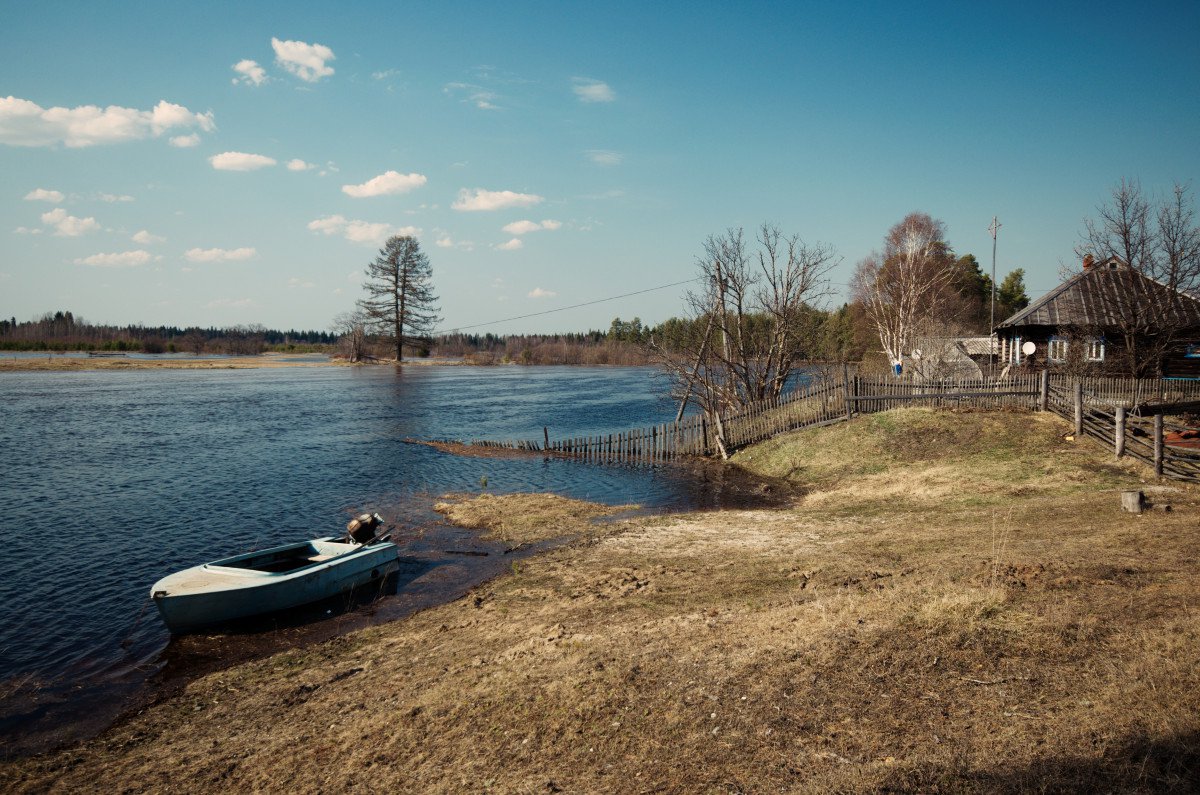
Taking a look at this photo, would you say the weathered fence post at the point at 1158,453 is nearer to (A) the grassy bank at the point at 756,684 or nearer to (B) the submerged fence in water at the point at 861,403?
(A) the grassy bank at the point at 756,684

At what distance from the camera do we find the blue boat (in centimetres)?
1032

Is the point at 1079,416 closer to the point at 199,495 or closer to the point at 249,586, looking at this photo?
the point at 249,586

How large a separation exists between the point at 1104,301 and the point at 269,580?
35.1 metres

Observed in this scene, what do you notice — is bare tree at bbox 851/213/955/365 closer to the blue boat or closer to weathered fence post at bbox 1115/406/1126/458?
weathered fence post at bbox 1115/406/1126/458

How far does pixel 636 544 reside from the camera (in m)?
13.2

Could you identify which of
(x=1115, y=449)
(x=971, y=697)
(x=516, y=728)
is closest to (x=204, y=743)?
(x=516, y=728)

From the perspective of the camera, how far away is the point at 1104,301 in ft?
97.3

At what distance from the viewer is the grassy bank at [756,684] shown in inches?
203

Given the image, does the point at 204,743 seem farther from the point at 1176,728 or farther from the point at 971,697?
the point at 1176,728

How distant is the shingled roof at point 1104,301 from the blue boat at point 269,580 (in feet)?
97.3

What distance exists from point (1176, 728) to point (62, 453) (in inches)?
1366

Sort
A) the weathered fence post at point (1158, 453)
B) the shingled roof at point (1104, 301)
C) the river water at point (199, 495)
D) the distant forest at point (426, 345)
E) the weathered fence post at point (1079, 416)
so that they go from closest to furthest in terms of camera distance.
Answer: the river water at point (199, 495) < the weathered fence post at point (1158, 453) < the weathered fence post at point (1079, 416) < the shingled roof at point (1104, 301) < the distant forest at point (426, 345)

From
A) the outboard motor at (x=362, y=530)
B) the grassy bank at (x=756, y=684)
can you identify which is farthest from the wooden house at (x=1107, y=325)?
the outboard motor at (x=362, y=530)

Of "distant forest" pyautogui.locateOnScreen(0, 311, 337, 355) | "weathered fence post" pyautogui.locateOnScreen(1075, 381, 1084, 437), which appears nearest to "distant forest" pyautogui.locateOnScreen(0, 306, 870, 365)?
"distant forest" pyautogui.locateOnScreen(0, 311, 337, 355)
